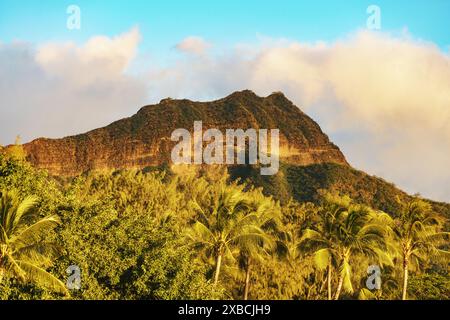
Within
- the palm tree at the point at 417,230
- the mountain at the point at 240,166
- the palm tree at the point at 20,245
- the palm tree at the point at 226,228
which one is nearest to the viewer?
the palm tree at the point at 20,245

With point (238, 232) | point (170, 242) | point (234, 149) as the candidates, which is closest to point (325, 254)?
point (238, 232)

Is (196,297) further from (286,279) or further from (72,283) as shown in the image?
(286,279)

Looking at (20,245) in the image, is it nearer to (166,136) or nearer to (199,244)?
(199,244)

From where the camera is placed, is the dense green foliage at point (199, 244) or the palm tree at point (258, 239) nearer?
the dense green foliage at point (199, 244)

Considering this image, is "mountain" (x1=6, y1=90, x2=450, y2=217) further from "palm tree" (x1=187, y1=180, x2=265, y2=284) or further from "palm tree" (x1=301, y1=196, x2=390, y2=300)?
"palm tree" (x1=187, y1=180, x2=265, y2=284)

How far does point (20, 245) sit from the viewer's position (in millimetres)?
17922

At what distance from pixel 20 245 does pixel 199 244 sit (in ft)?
50.1

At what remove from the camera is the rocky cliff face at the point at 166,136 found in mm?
157663

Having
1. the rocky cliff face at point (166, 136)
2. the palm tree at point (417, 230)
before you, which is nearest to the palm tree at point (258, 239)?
the palm tree at point (417, 230)

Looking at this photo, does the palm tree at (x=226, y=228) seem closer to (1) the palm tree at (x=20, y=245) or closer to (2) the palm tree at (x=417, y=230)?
(2) the palm tree at (x=417, y=230)

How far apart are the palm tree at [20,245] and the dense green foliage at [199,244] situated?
192 mm

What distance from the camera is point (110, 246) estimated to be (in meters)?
21.1

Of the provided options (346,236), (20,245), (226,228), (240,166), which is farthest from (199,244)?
(240,166)
